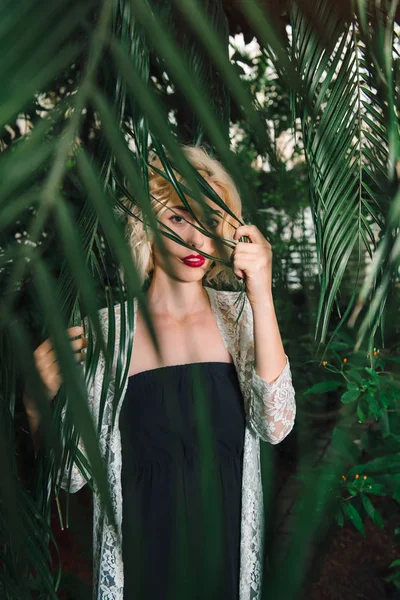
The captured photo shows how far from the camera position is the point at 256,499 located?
110cm

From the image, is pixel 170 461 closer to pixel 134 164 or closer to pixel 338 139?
pixel 338 139

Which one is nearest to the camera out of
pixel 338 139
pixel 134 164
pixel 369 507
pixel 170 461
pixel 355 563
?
pixel 134 164

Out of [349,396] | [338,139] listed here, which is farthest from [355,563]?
Result: [338,139]

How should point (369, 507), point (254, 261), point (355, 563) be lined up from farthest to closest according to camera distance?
point (355, 563) < point (369, 507) < point (254, 261)

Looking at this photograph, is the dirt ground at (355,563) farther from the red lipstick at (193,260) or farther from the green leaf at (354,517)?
the red lipstick at (193,260)

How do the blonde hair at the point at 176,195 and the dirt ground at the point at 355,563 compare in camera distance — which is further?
the dirt ground at the point at 355,563

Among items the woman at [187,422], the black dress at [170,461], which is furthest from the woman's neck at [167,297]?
the black dress at [170,461]

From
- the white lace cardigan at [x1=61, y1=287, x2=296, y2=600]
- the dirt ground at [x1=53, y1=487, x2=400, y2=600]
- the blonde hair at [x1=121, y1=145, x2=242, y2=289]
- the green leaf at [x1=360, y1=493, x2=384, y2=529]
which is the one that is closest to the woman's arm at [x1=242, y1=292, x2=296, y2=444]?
the white lace cardigan at [x1=61, y1=287, x2=296, y2=600]

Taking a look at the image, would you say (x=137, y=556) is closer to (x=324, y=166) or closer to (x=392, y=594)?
(x=324, y=166)

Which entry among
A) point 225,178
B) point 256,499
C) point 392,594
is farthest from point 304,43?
point 392,594

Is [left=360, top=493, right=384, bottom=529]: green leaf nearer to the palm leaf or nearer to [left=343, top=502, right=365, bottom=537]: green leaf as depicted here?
[left=343, top=502, right=365, bottom=537]: green leaf

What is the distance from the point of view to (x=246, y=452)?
1113 millimetres

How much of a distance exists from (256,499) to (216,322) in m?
0.33

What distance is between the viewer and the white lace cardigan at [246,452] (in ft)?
3.29
